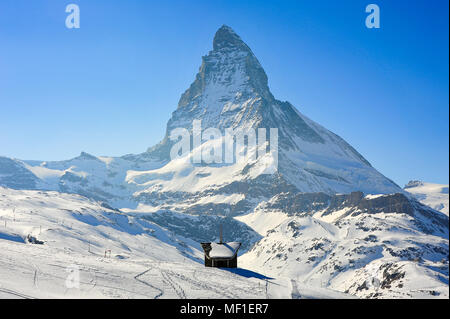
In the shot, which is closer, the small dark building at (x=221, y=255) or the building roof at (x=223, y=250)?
the building roof at (x=223, y=250)

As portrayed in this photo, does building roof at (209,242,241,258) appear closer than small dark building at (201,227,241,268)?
Yes

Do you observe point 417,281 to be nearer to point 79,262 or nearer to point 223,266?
point 223,266

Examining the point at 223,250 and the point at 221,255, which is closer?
the point at 221,255

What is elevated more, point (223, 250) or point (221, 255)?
point (223, 250)
